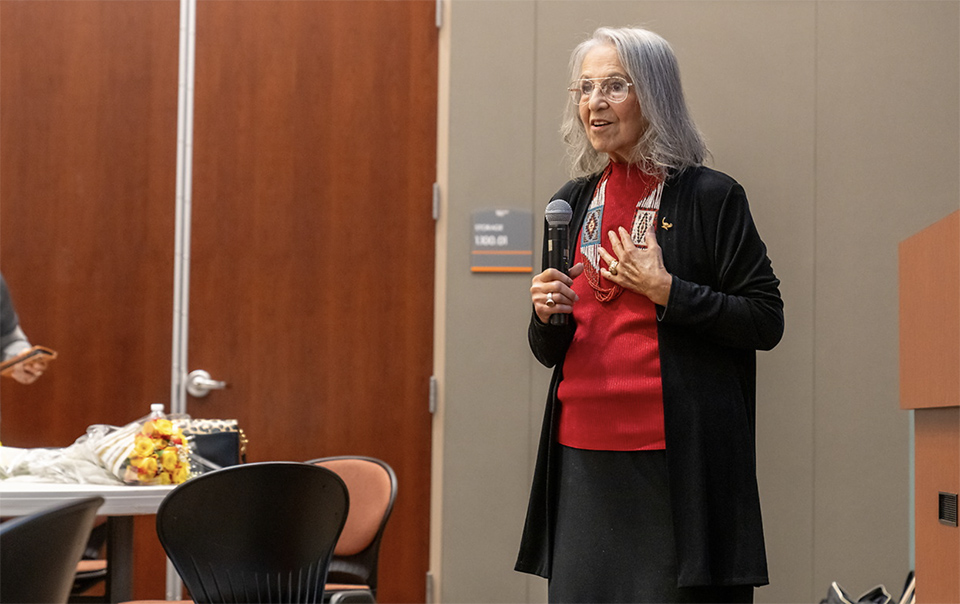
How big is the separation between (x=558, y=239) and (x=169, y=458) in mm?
1291

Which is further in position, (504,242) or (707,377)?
(504,242)

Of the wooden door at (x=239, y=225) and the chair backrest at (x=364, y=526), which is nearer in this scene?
the chair backrest at (x=364, y=526)

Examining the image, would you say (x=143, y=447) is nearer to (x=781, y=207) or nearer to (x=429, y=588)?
(x=429, y=588)

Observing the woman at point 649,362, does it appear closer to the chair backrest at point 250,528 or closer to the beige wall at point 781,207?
the chair backrest at point 250,528

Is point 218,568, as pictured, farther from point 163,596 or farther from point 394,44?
point 394,44

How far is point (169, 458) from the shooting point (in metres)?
2.56

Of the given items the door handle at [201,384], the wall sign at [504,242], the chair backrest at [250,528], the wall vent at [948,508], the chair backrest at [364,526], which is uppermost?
the wall sign at [504,242]

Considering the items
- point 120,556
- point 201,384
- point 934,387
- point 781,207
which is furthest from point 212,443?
point 781,207

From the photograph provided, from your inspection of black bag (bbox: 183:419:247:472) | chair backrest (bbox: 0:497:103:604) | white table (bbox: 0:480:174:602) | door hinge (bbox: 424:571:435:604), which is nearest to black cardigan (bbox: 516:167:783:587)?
chair backrest (bbox: 0:497:103:604)

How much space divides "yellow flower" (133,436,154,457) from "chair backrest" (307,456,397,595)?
2.42 ft

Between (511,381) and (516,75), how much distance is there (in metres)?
1.20

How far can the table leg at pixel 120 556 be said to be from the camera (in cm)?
254

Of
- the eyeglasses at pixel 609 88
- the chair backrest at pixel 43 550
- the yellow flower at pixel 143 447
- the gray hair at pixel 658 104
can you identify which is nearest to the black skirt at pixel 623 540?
the gray hair at pixel 658 104

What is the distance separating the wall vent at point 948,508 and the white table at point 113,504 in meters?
1.74
